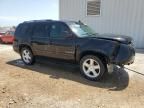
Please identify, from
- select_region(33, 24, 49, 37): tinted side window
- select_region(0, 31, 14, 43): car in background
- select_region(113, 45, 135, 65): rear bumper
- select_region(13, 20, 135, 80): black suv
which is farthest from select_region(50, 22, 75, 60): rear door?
select_region(0, 31, 14, 43): car in background

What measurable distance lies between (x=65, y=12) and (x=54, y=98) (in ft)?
32.3

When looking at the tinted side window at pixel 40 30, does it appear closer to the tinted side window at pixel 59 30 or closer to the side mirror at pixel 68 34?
the tinted side window at pixel 59 30

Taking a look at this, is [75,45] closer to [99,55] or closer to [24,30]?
[99,55]

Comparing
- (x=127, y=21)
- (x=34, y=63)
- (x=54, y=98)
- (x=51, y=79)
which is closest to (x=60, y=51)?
(x=51, y=79)

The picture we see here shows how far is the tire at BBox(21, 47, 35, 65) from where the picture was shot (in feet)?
27.4

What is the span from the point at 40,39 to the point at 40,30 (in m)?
0.36

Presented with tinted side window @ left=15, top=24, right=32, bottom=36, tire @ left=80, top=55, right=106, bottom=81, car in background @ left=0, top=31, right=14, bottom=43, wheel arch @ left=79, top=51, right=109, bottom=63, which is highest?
tinted side window @ left=15, top=24, right=32, bottom=36

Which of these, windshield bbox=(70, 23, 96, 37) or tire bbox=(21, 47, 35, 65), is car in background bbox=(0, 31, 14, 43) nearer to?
tire bbox=(21, 47, 35, 65)

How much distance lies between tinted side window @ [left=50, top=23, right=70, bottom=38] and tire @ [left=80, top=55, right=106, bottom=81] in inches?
44.5

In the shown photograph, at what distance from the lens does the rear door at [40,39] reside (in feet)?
25.1

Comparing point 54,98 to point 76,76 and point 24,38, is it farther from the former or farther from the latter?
point 24,38

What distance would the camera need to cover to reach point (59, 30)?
7273 mm

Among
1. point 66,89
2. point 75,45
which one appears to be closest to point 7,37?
point 75,45

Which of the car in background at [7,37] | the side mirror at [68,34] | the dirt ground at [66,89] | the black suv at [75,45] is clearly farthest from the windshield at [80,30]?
the car in background at [7,37]
